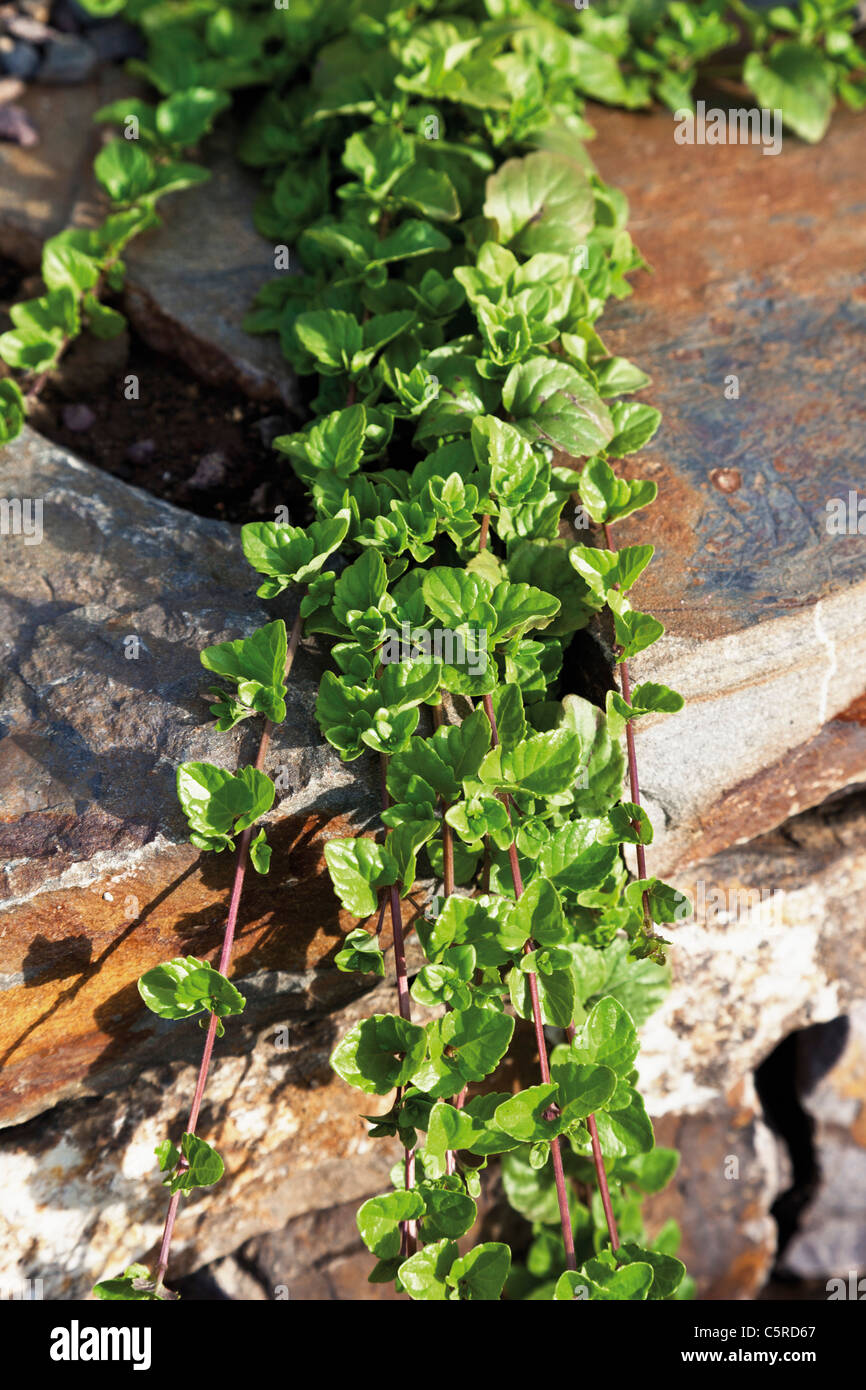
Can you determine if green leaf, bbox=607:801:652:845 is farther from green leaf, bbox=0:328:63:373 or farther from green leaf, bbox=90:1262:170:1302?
green leaf, bbox=0:328:63:373

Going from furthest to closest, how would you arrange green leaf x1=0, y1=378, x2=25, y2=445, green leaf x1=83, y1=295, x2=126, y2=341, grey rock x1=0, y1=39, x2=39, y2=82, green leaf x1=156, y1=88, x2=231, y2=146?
grey rock x1=0, y1=39, x2=39, y2=82, green leaf x1=156, y1=88, x2=231, y2=146, green leaf x1=83, y1=295, x2=126, y2=341, green leaf x1=0, y1=378, x2=25, y2=445

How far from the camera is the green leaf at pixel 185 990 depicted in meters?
1.59

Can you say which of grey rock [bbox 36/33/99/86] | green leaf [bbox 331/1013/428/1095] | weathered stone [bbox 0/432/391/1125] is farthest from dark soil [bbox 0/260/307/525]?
green leaf [bbox 331/1013/428/1095]

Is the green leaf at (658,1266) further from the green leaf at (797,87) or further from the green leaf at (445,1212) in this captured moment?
the green leaf at (797,87)

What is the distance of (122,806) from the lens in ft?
5.76

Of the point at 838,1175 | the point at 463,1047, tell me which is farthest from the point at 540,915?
the point at 838,1175

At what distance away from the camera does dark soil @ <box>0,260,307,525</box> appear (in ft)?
7.82

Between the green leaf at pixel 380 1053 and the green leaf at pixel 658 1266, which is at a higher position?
the green leaf at pixel 380 1053

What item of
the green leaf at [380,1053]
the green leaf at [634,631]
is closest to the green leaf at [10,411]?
the green leaf at [634,631]

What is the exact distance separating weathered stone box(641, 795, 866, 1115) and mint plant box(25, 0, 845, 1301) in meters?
0.32

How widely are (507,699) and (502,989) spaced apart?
487mm

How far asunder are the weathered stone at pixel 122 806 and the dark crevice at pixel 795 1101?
161 centimetres

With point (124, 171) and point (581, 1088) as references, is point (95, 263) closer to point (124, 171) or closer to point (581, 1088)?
point (124, 171)
